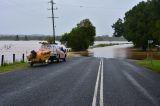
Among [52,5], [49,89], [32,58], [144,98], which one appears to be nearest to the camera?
[144,98]

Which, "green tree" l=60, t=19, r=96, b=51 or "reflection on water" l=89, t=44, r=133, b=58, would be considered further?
"green tree" l=60, t=19, r=96, b=51

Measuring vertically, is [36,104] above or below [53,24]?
below

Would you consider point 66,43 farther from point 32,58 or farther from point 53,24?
point 32,58

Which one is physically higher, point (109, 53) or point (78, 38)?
point (78, 38)

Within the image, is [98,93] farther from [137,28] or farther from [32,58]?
[137,28]

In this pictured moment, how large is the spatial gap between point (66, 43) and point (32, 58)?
79281mm

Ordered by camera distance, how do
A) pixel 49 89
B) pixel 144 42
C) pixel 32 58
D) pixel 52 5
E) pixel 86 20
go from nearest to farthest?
pixel 49 89 → pixel 32 58 → pixel 52 5 → pixel 144 42 → pixel 86 20

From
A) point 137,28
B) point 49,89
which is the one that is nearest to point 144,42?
point 137,28

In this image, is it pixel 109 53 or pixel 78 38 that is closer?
pixel 109 53

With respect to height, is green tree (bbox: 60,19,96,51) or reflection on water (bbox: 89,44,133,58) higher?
green tree (bbox: 60,19,96,51)

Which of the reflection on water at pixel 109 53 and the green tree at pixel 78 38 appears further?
the green tree at pixel 78 38

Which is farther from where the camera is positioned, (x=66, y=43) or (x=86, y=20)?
(x=86, y=20)

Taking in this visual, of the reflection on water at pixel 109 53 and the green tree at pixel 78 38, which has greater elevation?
the green tree at pixel 78 38

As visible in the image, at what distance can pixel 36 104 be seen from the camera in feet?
39.6
